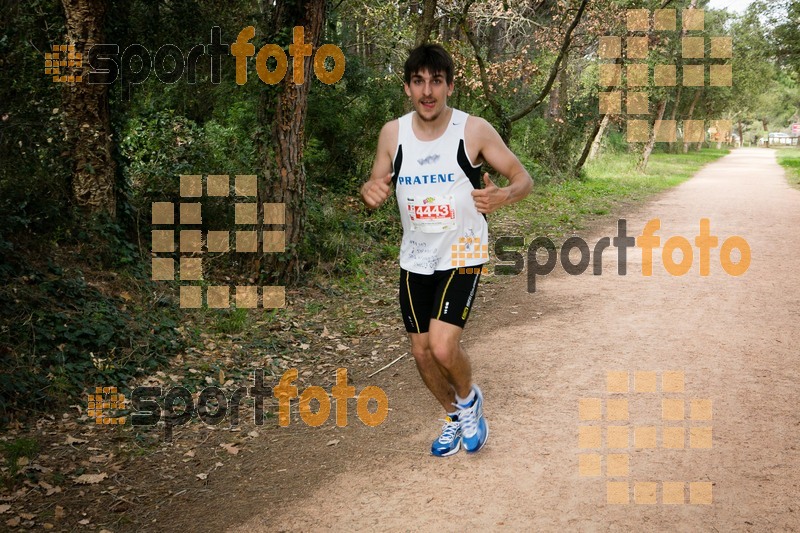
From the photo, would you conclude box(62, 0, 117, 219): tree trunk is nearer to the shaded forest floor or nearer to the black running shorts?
the shaded forest floor

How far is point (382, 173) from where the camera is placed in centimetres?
474

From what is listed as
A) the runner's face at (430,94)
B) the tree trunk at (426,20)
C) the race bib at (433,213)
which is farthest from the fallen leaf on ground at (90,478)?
the tree trunk at (426,20)

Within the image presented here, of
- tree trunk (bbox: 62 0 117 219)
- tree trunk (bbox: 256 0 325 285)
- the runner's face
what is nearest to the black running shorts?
the runner's face

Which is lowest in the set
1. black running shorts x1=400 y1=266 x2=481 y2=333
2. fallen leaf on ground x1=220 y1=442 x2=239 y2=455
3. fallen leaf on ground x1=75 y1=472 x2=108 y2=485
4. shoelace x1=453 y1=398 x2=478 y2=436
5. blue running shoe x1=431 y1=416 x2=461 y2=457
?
fallen leaf on ground x1=75 y1=472 x2=108 y2=485

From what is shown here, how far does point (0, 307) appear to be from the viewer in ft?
21.0

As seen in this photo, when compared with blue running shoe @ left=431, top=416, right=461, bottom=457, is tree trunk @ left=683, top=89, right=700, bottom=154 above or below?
above

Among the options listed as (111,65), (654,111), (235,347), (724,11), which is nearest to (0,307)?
(235,347)

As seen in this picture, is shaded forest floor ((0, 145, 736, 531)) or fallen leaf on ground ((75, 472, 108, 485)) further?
fallen leaf on ground ((75, 472, 108, 485))

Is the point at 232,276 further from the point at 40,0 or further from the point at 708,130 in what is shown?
the point at 708,130

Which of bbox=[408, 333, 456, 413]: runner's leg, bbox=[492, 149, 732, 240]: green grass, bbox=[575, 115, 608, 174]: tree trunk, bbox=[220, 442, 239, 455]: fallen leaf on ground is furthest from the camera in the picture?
bbox=[575, 115, 608, 174]: tree trunk

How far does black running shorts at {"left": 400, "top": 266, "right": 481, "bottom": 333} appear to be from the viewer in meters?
4.62

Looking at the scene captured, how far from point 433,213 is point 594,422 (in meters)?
2.10

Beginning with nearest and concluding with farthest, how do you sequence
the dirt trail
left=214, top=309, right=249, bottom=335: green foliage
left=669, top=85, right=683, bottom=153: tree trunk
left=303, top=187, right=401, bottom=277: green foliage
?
the dirt trail
left=214, top=309, right=249, bottom=335: green foliage
left=303, top=187, right=401, bottom=277: green foliage
left=669, top=85, right=683, bottom=153: tree trunk

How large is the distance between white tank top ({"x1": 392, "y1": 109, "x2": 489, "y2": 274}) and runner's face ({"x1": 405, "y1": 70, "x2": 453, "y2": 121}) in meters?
0.11
